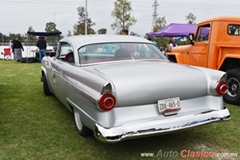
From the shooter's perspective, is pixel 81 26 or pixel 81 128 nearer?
pixel 81 128

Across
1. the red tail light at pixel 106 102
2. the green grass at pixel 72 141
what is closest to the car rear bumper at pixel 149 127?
the red tail light at pixel 106 102

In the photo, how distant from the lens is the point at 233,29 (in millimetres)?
5324

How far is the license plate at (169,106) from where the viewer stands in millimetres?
2514

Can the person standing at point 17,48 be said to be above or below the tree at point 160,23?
below

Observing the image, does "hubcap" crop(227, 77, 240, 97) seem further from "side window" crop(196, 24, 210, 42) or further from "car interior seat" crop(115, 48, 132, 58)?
"car interior seat" crop(115, 48, 132, 58)

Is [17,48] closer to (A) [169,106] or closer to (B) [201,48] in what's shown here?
(B) [201,48]

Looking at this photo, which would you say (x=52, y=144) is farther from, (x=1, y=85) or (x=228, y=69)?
(x=1, y=85)

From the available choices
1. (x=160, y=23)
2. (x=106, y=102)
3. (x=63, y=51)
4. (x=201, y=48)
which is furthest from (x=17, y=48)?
(x=160, y=23)

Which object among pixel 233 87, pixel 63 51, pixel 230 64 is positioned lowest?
pixel 233 87

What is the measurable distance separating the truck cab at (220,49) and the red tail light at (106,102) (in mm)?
3241

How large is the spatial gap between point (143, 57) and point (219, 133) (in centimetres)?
152

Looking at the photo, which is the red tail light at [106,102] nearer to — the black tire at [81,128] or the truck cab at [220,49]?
the black tire at [81,128]

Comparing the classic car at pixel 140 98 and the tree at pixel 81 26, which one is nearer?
the classic car at pixel 140 98

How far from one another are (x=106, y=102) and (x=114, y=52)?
1352 mm
